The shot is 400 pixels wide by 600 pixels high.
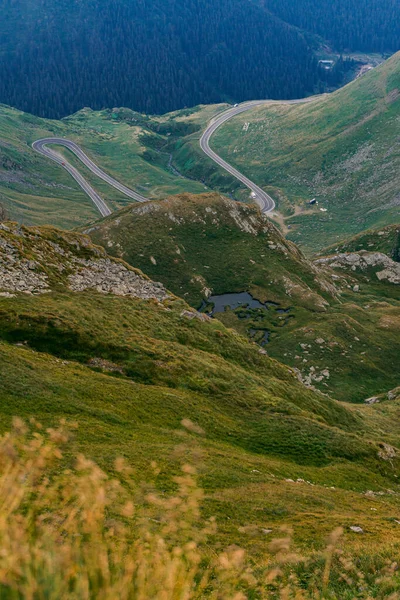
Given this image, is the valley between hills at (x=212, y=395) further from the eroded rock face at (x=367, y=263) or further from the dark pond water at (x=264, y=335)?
the eroded rock face at (x=367, y=263)

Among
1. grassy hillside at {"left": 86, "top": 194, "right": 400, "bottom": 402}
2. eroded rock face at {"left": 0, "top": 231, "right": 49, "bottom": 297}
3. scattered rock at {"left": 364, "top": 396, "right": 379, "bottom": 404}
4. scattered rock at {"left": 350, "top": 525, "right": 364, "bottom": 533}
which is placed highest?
scattered rock at {"left": 350, "top": 525, "right": 364, "bottom": 533}

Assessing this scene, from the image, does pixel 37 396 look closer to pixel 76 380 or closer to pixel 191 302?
pixel 76 380

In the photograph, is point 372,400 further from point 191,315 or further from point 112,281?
point 112,281

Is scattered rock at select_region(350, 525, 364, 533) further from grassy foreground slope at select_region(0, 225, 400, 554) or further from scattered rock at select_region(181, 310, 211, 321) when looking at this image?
scattered rock at select_region(181, 310, 211, 321)

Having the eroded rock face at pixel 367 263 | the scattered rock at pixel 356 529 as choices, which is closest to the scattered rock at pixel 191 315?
the scattered rock at pixel 356 529

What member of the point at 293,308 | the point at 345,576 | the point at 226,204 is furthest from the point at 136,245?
the point at 345,576

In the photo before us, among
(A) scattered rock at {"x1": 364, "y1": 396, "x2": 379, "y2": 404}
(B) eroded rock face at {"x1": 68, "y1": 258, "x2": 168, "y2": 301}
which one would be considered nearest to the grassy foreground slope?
(B) eroded rock face at {"x1": 68, "y1": 258, "x2": 168, "y2": 301}

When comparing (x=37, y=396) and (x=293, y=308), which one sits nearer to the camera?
(x=37, y=396)

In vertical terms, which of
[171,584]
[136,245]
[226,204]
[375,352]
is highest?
[171,584]
